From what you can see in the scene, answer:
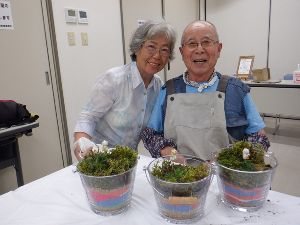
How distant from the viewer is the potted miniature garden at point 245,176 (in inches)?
29.6

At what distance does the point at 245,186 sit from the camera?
2.52 feet

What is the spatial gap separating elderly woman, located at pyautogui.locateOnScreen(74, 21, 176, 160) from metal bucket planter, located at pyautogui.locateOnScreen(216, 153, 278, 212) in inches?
28.7

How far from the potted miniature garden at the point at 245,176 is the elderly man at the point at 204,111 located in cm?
38

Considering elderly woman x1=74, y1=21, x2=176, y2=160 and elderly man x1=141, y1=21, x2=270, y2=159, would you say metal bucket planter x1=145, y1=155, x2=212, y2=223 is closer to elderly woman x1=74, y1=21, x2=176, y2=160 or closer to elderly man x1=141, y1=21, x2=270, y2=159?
elderly man x1=141, y1=21, x2=270, y2=159

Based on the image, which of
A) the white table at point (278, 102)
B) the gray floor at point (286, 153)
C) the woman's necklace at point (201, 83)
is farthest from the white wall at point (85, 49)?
the white table at point (278, 102)

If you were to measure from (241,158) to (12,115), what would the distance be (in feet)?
5.75

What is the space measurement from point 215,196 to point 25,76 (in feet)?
6.76

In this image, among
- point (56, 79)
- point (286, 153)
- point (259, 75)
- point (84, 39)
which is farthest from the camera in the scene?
point (259, 75)

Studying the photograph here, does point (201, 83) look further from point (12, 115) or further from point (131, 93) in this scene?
point (12, 115)

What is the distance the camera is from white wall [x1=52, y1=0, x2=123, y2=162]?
8.62 feet

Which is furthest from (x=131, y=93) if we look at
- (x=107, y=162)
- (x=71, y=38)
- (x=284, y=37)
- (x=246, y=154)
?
(x=284, y=37)

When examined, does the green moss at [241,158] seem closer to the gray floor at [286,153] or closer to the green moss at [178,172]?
the green moss at [178,172]

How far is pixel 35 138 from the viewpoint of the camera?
252 cm

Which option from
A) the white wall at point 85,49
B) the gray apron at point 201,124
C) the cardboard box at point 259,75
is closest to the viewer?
the gray apron at point 201,124
